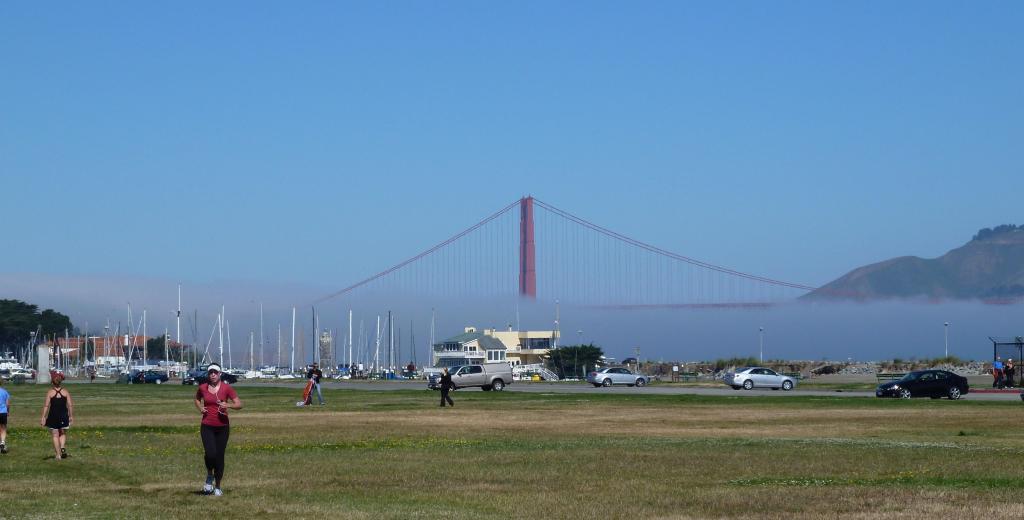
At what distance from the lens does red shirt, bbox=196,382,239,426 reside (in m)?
20.5

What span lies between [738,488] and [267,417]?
26.6 meters

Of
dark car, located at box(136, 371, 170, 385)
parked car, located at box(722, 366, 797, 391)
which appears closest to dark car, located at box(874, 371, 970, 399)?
parked car, located at box(722, 366, 797, 391)

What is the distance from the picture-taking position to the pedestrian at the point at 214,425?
2022 centimetres

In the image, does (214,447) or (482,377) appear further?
(482,377)

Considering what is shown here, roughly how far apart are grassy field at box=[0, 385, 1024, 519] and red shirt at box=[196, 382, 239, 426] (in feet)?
3.42

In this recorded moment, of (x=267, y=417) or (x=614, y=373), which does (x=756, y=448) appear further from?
(x=614, y=373)

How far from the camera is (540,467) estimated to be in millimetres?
23906

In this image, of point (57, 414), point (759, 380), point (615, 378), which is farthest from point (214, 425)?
point (615, 378)

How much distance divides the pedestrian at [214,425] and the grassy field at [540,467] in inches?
14.4

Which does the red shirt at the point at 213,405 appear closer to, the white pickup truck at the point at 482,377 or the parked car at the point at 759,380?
the white pickup truck at the point at 482,377

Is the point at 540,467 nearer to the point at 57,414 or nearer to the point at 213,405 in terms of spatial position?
the point at 213,405

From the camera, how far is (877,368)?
136 m

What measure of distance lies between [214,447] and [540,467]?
5907 mm

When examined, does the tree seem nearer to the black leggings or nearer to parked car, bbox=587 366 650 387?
parked car, bbox=587 366 650 387
